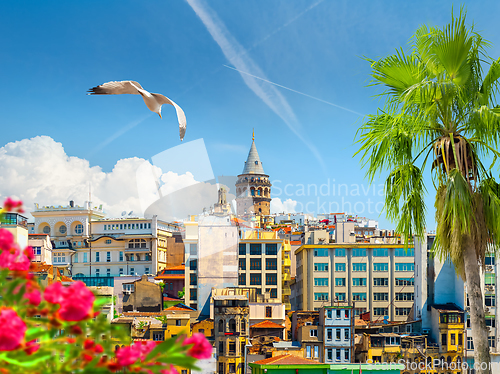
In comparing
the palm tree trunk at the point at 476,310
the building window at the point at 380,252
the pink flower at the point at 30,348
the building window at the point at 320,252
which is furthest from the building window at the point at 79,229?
the pink flower at the point at 30,348

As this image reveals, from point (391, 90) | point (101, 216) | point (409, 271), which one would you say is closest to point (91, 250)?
point (101, 216)

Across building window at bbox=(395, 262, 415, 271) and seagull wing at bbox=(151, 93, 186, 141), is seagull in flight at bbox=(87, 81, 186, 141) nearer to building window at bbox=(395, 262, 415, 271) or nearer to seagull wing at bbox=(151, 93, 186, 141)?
seagull wing at bbox=(151, 93, 186, 141)

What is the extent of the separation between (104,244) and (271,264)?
27509 millimetres

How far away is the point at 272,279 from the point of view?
239 ft

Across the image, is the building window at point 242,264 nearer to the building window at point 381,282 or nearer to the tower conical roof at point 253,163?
the building window at point 381,282

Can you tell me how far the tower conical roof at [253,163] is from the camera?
174500 mm

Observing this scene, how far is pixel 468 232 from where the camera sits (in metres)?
6.32

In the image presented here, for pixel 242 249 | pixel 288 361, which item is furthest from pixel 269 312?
pixel 288 361

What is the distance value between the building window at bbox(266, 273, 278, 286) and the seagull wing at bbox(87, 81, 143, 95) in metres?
66.2

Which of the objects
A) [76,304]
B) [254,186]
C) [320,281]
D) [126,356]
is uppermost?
[254,186]

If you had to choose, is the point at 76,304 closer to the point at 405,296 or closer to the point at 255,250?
the point at 255,250

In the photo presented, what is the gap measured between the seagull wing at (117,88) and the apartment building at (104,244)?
77597 mm

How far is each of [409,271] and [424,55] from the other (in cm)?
6871

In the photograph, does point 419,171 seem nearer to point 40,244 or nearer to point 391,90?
point 391,90
